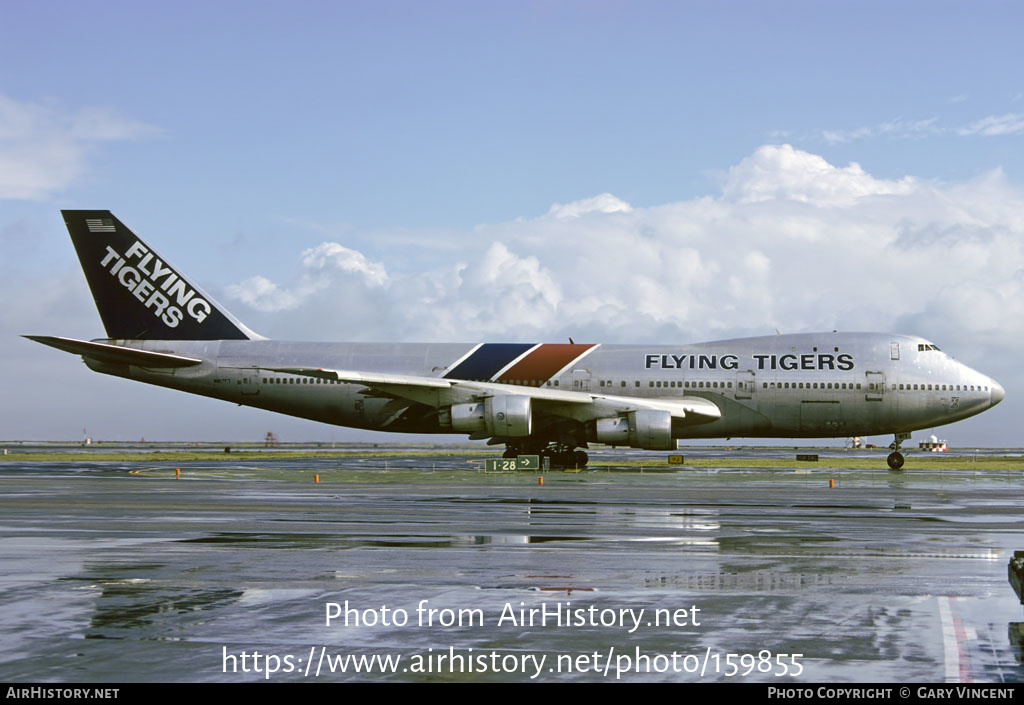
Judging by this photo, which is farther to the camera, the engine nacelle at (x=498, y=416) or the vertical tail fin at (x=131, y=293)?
the vertical tail fin at (x=131, y=293)

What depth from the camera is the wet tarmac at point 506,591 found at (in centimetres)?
826

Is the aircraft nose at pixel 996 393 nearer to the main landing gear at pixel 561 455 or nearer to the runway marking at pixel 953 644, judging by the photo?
the main landing gear at pixel 561 455

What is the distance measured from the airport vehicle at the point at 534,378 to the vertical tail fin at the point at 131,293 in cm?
6

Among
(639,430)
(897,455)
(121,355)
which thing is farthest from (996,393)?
(121,355)

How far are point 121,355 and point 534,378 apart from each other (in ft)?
59.6

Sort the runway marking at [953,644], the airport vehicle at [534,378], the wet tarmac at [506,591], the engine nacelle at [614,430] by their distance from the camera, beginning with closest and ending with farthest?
the runway marking at [953,644] < the wet tarmac at [506,591] < the engine nacelle at [614,430] < the airport vehicle at [534,378]

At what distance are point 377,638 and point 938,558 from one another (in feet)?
30.7

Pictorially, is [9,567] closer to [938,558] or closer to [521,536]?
[521,536]

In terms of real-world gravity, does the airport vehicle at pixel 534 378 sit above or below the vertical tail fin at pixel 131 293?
below

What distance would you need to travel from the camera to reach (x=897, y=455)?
44719mm

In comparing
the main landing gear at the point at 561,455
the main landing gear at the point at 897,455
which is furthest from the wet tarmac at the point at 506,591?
the main landing gear at the point at 897,455

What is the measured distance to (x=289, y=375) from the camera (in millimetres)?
46812
